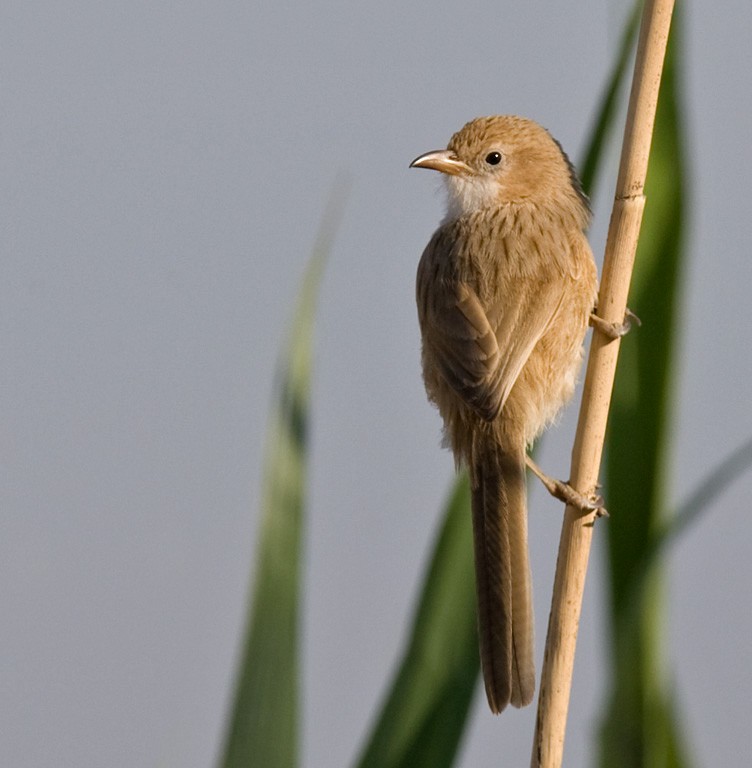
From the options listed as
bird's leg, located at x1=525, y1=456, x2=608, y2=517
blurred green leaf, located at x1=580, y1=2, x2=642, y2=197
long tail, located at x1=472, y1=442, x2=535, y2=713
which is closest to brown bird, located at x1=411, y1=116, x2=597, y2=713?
long tail, located at x1=472, y1=442, x2=535, y2=713

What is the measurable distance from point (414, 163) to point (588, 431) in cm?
91

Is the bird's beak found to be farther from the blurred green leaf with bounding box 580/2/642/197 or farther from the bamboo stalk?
the bamboo stalk

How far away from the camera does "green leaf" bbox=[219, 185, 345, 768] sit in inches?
75.3

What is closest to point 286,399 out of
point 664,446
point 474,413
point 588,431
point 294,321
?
point 294,321

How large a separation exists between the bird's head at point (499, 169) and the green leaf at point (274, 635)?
33.3 inches

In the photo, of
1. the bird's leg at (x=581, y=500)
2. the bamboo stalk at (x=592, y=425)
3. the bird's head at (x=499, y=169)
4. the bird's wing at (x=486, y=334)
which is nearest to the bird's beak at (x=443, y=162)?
the bird's head at (x=499, y=169)

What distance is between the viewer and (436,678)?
198cm

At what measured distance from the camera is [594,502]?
1.98m

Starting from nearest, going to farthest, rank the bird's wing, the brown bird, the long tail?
the long tail → the brown bird → the bird's wing

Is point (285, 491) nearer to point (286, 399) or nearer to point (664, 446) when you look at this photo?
point (286, 399)

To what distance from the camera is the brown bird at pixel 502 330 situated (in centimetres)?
201

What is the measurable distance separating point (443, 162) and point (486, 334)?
0.64 meters

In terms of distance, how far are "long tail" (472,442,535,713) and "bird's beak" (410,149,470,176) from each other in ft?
2.47

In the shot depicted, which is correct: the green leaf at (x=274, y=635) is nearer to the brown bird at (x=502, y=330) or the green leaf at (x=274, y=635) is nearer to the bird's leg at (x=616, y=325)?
the brown bird at (x=502, y=330)
